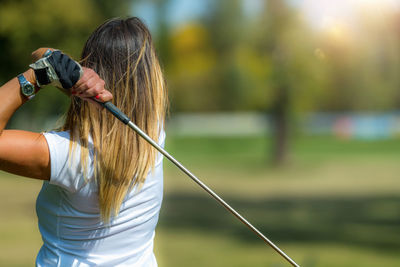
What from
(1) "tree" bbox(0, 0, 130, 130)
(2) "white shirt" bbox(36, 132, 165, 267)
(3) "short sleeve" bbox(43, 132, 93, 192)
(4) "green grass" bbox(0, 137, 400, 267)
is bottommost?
(4) "green grass" bbox(0, 137, 400, 267)

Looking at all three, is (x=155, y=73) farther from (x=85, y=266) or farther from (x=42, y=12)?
(x=42, y=12)

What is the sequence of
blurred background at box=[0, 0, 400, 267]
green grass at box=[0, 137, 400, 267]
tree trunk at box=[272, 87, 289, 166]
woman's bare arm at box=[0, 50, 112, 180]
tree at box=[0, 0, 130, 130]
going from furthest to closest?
tree trunk at box=[272, 87, 289, 166] → tree at box=[0, 0, 130, 130] → blurred background at box=[0, 0, 400, 267] → green grass at box=[0, 137, 400, 267] → woman's bare arm at box=[0, 50, 112, 180]

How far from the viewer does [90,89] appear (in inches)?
51.8

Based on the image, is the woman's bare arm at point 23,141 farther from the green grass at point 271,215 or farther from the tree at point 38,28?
the tree at point 38,28

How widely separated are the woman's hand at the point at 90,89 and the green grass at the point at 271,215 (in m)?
4.42

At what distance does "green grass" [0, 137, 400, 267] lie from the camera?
598cm

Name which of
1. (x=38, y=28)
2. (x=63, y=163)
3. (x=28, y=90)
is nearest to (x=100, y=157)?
(x=63, y=163)

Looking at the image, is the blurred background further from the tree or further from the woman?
the woman

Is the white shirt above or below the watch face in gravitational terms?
below

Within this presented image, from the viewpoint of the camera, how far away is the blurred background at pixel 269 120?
6.74 meters

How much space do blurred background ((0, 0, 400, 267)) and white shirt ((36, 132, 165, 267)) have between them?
857 millimetres

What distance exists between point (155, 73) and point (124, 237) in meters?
0.42

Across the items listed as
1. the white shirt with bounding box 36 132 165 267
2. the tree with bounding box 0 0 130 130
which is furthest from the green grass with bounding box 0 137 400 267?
the white shirt with bounding box 36 132 165 267

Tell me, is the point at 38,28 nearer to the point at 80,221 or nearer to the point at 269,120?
the point at 80,221
